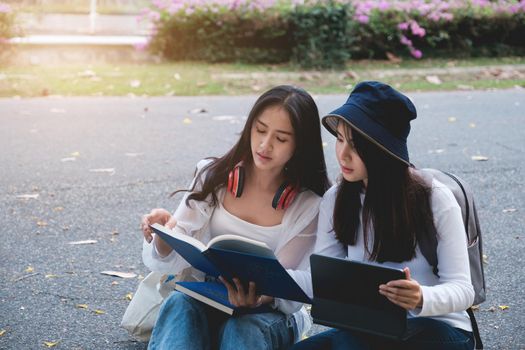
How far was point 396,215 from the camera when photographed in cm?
245

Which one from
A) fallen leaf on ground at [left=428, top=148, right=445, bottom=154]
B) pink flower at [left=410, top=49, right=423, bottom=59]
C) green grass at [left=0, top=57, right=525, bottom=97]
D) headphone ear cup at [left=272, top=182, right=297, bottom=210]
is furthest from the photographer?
pink flower at [left=410, top=49, right=423, bottom=59]

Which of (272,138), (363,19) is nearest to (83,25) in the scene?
(363,19)

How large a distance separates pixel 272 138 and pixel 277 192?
0.21m

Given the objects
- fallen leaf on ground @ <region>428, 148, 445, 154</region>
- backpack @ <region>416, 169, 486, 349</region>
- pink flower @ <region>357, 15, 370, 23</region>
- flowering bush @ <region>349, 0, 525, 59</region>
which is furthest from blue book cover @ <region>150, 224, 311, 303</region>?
pink flower @ <region>357, 15, 370, 23</region>

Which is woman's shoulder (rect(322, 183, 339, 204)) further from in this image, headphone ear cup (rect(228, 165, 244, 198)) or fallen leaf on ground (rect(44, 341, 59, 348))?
fallen leaf on ground (rect(44, 341, 59, 348))

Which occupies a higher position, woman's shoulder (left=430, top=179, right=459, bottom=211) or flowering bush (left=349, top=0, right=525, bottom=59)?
woman's shoulder (left=430, top=179, right=459, bottom=211)

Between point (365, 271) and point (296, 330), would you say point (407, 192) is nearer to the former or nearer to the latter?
point (365, 271)

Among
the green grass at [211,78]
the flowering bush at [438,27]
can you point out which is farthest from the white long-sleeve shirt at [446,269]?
the flowering bush at [438,27]

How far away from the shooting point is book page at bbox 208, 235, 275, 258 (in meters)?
2.16

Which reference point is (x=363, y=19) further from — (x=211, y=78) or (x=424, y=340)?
(x=424, y=340)

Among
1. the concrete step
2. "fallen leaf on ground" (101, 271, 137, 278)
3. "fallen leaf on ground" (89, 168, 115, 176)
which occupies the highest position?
"fallen leaf on ground" (101, 271, 137, 278)

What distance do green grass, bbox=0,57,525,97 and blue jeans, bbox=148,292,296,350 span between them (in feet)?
21.7

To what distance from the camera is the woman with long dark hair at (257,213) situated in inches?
102

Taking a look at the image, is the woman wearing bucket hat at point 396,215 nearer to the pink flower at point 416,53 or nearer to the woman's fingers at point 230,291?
the woman's fingers at point 230,291
